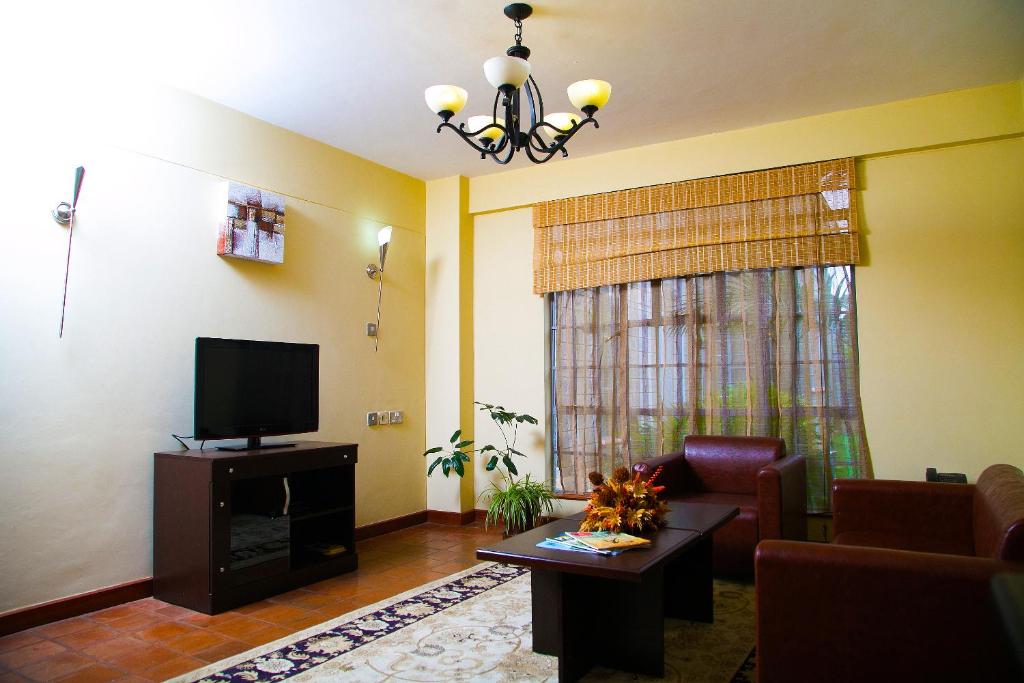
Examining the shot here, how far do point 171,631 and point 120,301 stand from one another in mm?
1751

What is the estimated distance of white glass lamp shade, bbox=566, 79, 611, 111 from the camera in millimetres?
2906

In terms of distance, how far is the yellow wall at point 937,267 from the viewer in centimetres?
397

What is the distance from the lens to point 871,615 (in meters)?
1.91

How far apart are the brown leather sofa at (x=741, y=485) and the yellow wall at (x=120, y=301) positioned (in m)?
2.46

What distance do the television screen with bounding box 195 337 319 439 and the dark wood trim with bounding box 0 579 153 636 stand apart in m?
0.88

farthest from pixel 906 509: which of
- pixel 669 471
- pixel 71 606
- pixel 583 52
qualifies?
pixel 71 606

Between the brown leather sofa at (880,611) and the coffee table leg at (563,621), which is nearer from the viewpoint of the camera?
the brown leather sofa at (880,611)

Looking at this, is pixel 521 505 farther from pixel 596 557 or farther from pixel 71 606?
pixel 71 606

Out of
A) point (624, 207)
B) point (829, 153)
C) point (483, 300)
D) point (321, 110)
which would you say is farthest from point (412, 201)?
point (829, 153)

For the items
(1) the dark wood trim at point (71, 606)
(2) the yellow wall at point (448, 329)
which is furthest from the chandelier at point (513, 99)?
(1) the dark wood trim at point (71, 606)

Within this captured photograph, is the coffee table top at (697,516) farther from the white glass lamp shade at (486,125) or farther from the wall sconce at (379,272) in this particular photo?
the wall sconce at (379,272)

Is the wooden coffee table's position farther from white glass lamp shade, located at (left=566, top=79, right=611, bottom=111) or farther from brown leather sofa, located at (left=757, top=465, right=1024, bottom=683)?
white glass lamp shade, located at (left=566, top=79, right=611, bottom=111)

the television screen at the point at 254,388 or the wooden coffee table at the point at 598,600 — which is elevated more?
the television screen at the point at 254,388

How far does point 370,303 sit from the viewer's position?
5273 mm
